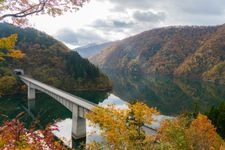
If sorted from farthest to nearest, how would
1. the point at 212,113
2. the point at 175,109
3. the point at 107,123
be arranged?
the point at 175,109
the point at 212,113
the point at 107,123

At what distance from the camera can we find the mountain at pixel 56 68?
153 metres

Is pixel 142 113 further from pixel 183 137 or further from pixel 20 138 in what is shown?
pixel 20 138

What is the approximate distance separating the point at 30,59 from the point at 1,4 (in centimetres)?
15667

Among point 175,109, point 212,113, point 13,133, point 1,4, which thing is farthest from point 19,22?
point 175,109

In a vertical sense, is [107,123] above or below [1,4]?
below

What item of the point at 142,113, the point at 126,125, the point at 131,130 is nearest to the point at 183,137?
the point at 142,113

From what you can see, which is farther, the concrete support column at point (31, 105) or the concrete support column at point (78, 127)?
the concrete support column at point (31, 105)

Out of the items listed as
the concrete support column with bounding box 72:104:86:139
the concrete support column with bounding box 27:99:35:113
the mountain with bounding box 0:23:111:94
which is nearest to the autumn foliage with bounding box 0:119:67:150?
the concrete support column with bounding box 72:104:86:139

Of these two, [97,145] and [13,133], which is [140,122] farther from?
[13,133]

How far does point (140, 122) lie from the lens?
22016mm

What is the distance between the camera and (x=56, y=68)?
161625mm

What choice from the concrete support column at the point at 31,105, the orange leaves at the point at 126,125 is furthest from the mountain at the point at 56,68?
the orange leaves at the point at 126,125

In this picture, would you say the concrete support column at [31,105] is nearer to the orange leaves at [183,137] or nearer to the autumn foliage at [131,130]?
the orange leaves at [183,137]

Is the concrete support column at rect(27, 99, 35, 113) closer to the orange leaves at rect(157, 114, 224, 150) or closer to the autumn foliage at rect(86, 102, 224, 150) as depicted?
the orange leaves at rect(157, 114, 224, 150)
